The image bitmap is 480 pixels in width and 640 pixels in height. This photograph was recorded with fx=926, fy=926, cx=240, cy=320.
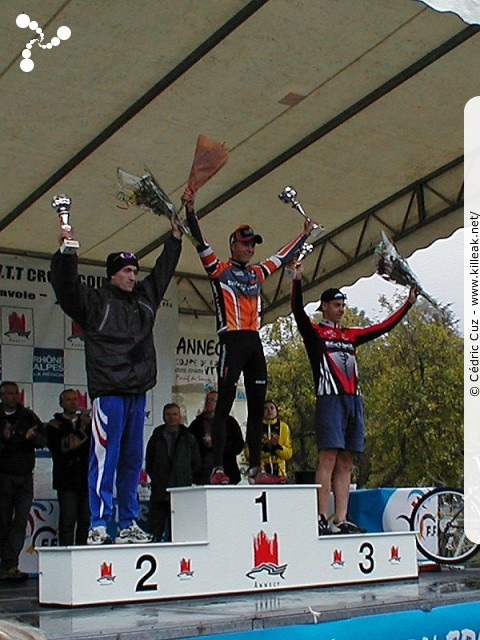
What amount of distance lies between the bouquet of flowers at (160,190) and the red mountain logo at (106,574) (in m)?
1.86

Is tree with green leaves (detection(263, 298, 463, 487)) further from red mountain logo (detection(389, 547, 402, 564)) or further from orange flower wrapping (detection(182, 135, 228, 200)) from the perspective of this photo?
orange flower wrapping (detection(182, 135, 228, 200))

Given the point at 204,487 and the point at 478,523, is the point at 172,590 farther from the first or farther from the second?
the point at 478,523

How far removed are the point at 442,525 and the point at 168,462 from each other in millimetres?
2073

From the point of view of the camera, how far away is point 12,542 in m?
6.40

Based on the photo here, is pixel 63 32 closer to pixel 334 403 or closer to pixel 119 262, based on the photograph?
pixel 119 262

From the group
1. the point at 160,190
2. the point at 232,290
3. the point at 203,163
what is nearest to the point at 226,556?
the point at 232,290

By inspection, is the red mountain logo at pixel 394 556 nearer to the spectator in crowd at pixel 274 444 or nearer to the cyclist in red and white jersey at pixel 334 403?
the cyclist in red and white jersey at pixel 334 403

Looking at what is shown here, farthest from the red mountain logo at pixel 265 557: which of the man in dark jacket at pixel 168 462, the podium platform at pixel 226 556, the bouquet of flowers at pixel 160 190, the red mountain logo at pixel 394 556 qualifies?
the man in dark jacket at pixel 168 462

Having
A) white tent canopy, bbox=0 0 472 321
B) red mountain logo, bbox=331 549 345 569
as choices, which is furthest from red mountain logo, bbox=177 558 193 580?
white tent canopy, bbox=0 0 472 321

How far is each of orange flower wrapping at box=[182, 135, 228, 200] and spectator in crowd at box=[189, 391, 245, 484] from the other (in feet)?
7.45

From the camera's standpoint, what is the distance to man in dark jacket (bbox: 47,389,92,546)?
6.79 metres

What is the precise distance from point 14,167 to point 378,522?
3.71 meters

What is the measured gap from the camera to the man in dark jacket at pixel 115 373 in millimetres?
4449

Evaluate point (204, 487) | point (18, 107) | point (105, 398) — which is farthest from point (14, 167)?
point (204, 487)
